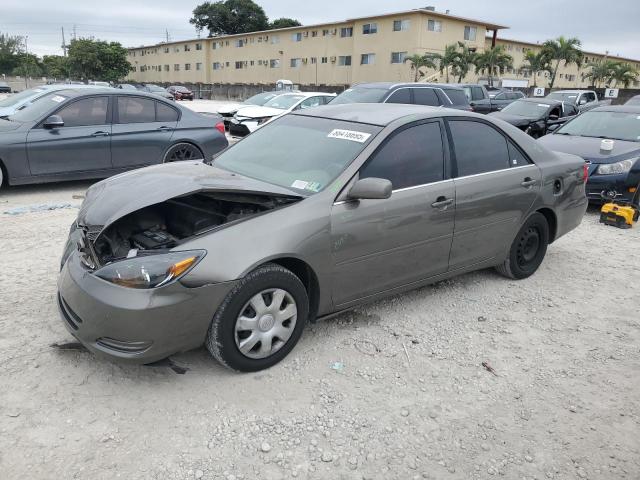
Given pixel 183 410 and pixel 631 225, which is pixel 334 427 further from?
pixel 631 225

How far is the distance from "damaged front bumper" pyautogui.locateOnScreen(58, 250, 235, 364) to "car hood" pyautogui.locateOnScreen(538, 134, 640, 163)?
6.85m

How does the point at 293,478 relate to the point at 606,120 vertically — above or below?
below

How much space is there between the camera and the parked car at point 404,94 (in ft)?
37.1

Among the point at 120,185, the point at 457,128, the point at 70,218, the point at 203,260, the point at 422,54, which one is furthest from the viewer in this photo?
the point at 422,54

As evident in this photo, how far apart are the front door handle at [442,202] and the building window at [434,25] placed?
4506 cm

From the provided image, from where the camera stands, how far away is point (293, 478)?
2492mm

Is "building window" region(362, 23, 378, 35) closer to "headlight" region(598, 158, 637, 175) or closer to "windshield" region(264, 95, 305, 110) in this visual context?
"windshield" region(264, 95, 305, 110)

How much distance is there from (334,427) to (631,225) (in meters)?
6.14

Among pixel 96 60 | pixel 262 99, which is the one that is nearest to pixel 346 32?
pixel 96 60

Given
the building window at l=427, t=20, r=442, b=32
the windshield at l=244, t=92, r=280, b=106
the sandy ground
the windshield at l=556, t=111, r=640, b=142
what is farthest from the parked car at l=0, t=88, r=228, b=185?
the building window at l=427, t=20, r=442, b=32

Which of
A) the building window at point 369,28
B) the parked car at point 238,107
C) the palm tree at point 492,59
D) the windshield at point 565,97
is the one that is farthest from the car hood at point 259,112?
the building window at point 369,28

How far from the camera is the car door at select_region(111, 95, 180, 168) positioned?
7957 millimetres

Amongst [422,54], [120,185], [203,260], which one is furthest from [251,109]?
[422,54]

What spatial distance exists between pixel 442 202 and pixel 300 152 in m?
1.14
